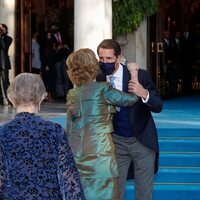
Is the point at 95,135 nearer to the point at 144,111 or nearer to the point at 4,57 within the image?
the point at 144,111

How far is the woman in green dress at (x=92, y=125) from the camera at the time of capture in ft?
20.8

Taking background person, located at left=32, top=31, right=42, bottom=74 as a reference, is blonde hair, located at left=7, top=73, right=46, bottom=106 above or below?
below

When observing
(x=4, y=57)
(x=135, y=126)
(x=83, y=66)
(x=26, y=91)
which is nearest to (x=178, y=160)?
(x=135, y=126)

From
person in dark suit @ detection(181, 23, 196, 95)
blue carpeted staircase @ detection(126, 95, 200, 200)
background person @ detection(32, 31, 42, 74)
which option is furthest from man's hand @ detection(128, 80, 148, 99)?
person in dark suit @ detection(181, 23, 196, 95)

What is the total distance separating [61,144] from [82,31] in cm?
967

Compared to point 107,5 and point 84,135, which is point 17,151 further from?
point 107,5

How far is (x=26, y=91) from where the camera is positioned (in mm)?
4488

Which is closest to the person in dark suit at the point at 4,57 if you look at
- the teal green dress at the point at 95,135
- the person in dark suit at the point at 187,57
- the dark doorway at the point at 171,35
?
the dark doorway at the point at 171,35

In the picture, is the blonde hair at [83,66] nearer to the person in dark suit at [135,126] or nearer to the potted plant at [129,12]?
the person in dark suit at [135,126]

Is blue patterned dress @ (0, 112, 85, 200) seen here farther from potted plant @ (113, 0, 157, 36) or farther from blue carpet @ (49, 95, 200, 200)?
potted plant @ (113, 0, 157, 36)

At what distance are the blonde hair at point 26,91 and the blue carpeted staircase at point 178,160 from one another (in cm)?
534

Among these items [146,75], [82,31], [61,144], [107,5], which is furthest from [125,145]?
[107,5]

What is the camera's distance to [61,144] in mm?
4473

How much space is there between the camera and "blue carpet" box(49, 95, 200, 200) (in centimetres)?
972
